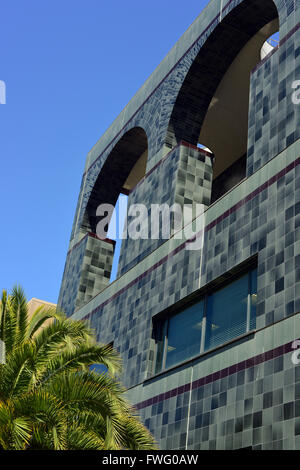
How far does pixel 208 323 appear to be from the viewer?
61.9ft

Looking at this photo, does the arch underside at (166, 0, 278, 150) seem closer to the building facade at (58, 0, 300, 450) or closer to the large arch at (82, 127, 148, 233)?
the building facade at (58, 0, 300, 450)

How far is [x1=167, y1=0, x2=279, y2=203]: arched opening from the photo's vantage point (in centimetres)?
2416

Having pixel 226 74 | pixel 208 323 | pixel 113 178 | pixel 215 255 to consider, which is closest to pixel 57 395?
pixel 208 323

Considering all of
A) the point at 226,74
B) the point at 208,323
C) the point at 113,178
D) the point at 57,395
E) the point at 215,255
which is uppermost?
the point at 226,74

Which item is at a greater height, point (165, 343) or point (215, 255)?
point (215, 255)

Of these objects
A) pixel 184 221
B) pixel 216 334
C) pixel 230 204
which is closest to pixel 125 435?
pixel 216 334

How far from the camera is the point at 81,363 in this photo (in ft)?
52.0

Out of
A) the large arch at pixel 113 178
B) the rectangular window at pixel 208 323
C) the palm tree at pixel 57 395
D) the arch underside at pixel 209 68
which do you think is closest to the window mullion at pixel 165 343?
the rectangular window at pixel 208 323

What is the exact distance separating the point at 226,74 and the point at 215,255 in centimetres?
1071

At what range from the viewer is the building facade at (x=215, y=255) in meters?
15.1

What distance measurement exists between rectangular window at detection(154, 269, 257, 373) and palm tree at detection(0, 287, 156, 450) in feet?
11.2

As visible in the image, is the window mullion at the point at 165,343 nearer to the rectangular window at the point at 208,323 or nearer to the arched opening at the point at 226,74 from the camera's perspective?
the rectangular window at the point at 208,323

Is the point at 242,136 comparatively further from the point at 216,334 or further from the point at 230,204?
the point at 216,334

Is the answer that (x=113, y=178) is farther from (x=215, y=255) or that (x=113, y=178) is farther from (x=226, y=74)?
(x=215, y=255)
